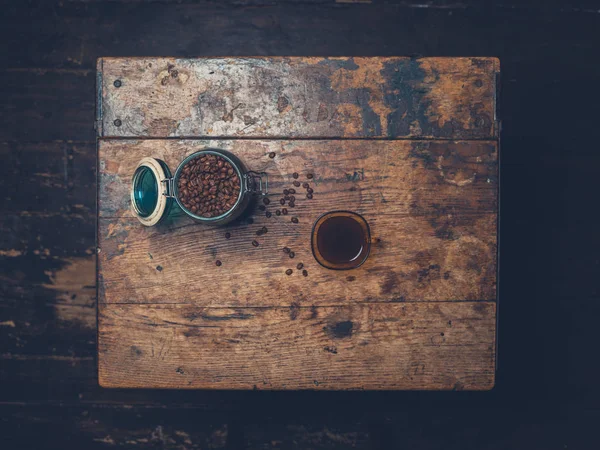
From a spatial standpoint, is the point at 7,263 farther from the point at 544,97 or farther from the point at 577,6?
the point at 577,6

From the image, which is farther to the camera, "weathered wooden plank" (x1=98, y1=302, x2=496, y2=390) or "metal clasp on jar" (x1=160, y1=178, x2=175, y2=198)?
"weathered wooden plank" (x1=98, y1=302, x2=496, y2=390)

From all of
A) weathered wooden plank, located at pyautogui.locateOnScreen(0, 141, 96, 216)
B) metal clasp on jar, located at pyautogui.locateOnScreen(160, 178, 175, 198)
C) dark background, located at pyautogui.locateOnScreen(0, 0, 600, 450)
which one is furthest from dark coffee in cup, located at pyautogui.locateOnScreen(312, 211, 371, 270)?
weathered wooden plank, located at pyautogui.locateOnScreen(0, 141, 96, 216)

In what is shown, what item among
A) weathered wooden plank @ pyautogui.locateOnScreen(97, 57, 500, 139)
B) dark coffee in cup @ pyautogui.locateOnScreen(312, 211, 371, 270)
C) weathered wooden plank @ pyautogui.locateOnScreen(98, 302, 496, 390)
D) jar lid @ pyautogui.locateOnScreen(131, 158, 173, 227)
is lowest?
weathered wooden plank @ pyautogui.locateOnScreen(98, 302, 496, 390)

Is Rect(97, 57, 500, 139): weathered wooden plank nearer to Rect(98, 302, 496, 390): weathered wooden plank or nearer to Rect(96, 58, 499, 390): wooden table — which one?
Rect(96, 58, 499, 390): wooden table

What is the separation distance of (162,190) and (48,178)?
1.03 m

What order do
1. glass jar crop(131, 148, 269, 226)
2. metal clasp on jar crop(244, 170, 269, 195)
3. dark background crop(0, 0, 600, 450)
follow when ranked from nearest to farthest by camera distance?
glass jar crop(131, 148, 269, 226) → metal clasp on jar crop(244, 170, 269, 195) → dark background crop(0, 0, 600, 450)

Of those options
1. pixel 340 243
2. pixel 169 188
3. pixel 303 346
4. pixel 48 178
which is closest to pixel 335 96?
pixel 340 243

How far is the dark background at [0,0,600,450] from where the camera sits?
215 cm

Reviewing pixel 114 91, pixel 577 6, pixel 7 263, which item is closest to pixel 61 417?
pixel 7 263

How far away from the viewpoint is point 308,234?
1608mm

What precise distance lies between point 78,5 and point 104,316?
1.53 meters

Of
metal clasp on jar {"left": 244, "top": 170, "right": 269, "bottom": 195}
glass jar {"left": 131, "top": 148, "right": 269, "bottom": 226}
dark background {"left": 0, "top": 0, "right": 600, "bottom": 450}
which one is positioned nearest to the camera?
glass jar {"left": 131, "top": 148, "right": 269, "bottom": 226}

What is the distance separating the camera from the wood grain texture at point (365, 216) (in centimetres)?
161

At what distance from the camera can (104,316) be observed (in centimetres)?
163
